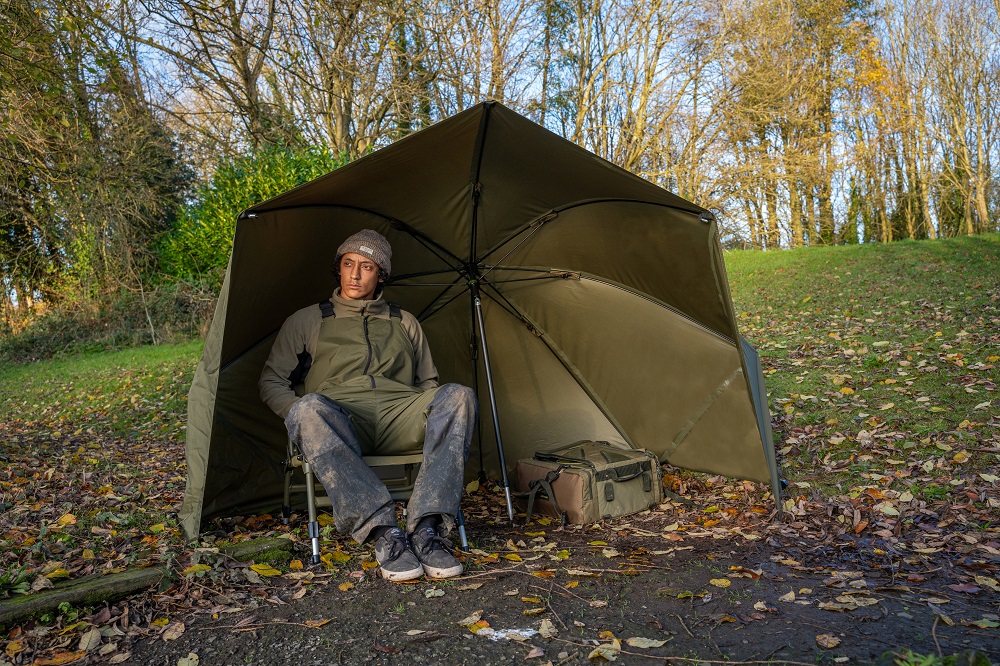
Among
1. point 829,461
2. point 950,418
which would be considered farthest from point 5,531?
point 950,418

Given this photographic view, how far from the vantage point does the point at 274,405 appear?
3.88m

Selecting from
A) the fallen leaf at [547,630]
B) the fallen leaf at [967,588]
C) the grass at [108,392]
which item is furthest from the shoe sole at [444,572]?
the grass at [108,392]

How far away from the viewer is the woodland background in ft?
40.9

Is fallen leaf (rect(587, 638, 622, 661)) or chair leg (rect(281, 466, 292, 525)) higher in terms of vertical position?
chair leg (rect(281, 466, 292, 525))

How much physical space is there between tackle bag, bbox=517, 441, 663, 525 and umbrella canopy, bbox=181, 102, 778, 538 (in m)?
0.35

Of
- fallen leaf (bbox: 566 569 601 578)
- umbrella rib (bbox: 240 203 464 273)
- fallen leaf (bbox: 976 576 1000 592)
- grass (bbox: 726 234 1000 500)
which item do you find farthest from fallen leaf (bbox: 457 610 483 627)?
grass (bbox: 726 234 1000 500)

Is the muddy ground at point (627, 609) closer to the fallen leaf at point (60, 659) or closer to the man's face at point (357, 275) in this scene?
the fallen leaf at point (60, 659)

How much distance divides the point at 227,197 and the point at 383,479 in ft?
34.2

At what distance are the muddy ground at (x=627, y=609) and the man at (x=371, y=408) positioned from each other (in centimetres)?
21

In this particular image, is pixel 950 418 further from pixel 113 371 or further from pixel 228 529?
pixel 113 371

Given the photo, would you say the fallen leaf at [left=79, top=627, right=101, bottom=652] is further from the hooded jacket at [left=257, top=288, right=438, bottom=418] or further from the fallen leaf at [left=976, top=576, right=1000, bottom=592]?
the fallen leaf at [left=976, top=576, right=1000, bottom=592]

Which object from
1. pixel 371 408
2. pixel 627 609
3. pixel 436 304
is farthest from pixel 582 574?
pixel 436 304

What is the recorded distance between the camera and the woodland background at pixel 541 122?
491 inches

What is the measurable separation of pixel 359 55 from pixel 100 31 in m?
6.11
